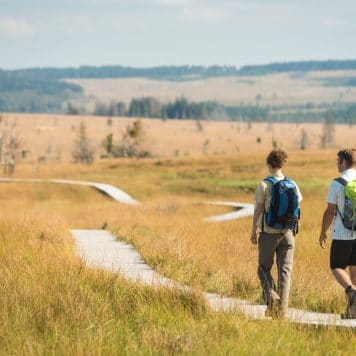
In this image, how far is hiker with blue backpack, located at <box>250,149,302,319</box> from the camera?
10.1 m

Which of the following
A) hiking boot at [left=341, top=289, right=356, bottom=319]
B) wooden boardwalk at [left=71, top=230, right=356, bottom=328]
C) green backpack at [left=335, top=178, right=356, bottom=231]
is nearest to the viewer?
wooden boardwalk at [left=71, top=230, right=356, bottom=328]

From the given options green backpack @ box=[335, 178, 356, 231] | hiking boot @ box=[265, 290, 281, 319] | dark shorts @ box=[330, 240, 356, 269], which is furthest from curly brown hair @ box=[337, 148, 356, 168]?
hiking boot @ box=[265, 290, 281, 319]

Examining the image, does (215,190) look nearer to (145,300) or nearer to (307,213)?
(307,213)

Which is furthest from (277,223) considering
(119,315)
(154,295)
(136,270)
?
(136,270)

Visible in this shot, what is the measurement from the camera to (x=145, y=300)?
32.3 feet

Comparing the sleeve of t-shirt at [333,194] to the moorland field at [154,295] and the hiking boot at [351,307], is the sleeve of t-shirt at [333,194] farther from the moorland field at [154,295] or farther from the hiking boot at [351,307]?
the moorland field at [154,295]

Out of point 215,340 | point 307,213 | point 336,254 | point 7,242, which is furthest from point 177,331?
point 307,213

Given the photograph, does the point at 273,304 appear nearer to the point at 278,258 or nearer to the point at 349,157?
the point at 278,258

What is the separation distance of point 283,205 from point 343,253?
2.73 ft

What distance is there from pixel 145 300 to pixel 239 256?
7082 millimetres

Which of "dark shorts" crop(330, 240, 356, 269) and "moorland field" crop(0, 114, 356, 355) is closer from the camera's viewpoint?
"moorland field" crop(0, 114, 356, 355)

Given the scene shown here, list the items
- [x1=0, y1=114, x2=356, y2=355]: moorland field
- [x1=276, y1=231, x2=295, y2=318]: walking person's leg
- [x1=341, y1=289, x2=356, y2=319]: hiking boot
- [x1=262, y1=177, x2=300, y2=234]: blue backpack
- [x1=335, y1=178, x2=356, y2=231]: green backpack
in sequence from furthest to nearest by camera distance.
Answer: [x1=276, y1=231, x2=295, y2=318]: walking person's leg → [x1=262, y1=177, x2=300, y2=234]: blue backpack → [x1=335, y1=178, x2=356, y2=231]: green backpack → [x1=341, y1=289, x2=356, y2=319]: hiking boot → [x1=0, y1=114, x2=356, y2=355]: moorland field

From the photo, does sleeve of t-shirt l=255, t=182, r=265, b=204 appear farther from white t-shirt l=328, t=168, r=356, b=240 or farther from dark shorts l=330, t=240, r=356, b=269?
dark shorts l=330, t=240, r=356, b=269

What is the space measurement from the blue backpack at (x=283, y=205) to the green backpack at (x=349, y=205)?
1.77 feet
